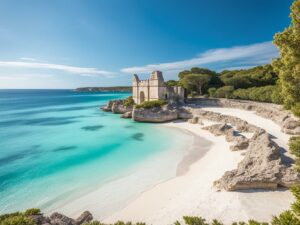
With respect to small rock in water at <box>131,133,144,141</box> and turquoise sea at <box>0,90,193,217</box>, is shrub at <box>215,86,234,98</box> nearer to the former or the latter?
turquoise sea at <box>0,90,193,217</box>

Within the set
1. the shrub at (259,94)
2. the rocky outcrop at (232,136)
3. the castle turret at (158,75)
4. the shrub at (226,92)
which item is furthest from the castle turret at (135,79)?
the rocky outcrop at (232,136)

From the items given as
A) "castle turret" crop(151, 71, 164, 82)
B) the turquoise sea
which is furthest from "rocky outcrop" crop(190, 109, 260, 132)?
"castle turret" crop(151, 71, 164, 82)

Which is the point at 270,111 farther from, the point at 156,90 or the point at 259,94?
the point at 156,90

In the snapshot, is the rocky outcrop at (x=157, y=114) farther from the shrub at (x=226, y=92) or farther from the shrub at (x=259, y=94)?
the shrub at (x=259, y=94)

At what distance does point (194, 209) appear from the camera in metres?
6.21

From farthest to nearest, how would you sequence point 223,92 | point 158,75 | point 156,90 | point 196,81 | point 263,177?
point 196,81 → point 223,92 → point 156,90 → point 158,75 → point 263,177

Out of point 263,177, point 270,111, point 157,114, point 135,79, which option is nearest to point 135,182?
point 263,177

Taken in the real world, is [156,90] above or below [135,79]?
below

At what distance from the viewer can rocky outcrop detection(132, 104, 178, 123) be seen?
2480cm

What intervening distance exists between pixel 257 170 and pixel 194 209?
10.9 feet

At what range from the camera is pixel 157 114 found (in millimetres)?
24922

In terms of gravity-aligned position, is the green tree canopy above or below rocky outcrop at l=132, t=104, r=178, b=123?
above

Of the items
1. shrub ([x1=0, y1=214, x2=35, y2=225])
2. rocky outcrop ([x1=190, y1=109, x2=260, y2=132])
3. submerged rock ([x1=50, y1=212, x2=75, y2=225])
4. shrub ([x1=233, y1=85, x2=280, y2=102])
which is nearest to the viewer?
shrub ([x1=0, y1=214, x2=35, y2=225])

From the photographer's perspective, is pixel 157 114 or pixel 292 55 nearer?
pixel 292 55
